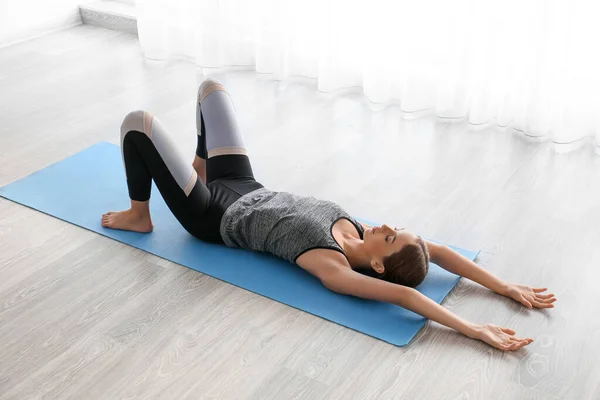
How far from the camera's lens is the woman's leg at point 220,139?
2762mm

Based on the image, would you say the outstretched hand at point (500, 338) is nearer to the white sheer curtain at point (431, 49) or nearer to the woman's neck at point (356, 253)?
the woman's neck at point (356, 253)

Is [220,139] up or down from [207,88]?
down

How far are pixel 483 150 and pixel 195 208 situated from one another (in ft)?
4.53

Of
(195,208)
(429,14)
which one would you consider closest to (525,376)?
(195,208)

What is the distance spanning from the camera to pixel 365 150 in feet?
11.1

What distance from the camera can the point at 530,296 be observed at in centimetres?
240

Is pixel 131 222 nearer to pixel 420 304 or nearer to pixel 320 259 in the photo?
pixel 320 259

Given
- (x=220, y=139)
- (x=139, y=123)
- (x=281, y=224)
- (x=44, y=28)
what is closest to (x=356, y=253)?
(x=281, y=224)

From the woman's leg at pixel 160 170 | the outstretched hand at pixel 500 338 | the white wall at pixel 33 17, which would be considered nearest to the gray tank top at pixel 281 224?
the woman's leg at pixel 160 170

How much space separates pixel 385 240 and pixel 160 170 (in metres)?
0.76

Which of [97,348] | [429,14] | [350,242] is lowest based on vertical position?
[97,348]

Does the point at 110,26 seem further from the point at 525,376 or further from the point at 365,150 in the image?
the point at 525,376

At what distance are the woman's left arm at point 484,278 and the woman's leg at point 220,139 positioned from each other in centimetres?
72

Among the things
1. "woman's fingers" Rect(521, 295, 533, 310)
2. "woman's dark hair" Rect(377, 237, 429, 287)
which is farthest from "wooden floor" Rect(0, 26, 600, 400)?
"woman's dark hair" Rect(377, 237, 429, 287)
